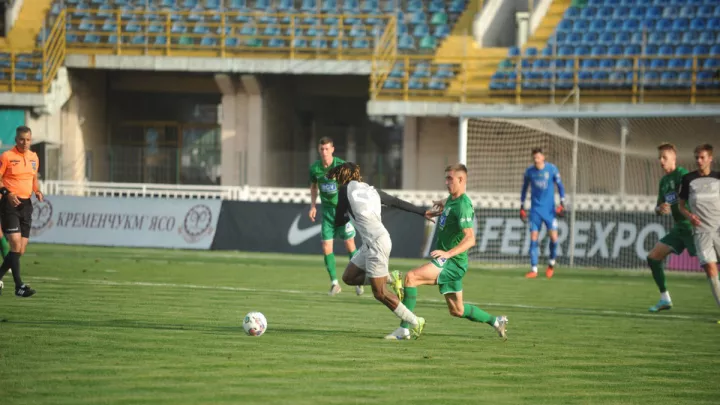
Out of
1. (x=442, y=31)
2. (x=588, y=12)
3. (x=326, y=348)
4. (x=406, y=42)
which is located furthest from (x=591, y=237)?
(x=326, y=348)

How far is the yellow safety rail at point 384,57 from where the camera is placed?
2952cm

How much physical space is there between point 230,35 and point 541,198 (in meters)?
14.3

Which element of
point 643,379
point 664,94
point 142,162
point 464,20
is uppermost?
point 464,20

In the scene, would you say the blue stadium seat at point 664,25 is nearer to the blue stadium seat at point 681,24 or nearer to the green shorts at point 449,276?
the blue stadium seat at point 681,24

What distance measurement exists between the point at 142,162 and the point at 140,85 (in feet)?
20.7

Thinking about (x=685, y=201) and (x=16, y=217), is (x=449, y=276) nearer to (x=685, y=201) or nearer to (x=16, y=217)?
(x=685, y=201)

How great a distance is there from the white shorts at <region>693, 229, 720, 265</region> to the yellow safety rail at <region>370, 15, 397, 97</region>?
55.0ft

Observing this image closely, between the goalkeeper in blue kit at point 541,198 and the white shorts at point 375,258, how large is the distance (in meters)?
9.64

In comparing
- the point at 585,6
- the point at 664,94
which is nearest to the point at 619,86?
the point at 664,94

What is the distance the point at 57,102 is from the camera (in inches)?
1238

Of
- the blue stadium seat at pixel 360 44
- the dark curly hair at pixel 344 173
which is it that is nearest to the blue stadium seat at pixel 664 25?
the blue stadium seat at pixel 360 44

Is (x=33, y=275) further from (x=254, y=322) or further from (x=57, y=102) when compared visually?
(x=57, y=102)

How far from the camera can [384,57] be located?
2962 cm

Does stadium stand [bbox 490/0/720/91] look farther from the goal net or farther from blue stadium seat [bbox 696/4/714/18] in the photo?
Answer: the goal net
